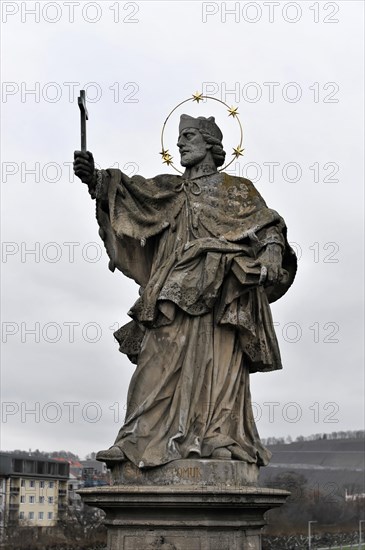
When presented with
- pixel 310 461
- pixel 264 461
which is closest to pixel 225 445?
pixel 264 461

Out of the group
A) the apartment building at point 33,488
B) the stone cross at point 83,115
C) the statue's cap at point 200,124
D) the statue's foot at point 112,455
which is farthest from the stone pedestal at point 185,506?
the apartment building at point 33,488

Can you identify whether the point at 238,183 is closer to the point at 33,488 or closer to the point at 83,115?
the point at 83,115

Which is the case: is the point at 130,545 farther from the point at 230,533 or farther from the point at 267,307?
the point at 267,307

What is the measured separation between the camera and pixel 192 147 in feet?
35.3

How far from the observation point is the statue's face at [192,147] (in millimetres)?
10758

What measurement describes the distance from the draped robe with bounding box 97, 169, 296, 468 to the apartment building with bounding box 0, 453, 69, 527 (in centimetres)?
7510

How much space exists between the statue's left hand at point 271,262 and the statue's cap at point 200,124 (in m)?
1.54

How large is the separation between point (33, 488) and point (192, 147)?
83.5 metres

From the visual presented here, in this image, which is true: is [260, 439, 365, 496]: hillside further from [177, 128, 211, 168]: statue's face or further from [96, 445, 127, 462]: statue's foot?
[96, 445, 127, 462]: statue's foot

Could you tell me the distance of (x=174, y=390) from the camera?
9.88m

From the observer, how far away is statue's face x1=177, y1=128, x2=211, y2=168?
10758 millimetres

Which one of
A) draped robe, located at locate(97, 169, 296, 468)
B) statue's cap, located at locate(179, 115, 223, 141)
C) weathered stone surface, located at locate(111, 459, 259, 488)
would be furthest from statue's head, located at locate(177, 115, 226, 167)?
weathered stone surface, located at locate(111, 459, 259, 488)

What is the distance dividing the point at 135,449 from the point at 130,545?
0.91 m

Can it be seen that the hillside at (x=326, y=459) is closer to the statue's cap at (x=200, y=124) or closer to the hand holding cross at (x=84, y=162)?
the statue's cap at (x=200, y=124)
